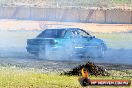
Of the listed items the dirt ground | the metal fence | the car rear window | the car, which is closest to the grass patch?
the car

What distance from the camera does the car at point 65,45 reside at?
20922mm

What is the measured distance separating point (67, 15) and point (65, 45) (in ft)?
123

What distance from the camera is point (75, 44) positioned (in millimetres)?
21422

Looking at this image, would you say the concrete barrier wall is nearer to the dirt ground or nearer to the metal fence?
the dirt ground

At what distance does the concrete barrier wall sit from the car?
1350 inches

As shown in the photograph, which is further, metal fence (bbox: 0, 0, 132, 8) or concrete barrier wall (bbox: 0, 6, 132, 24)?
metal fence (bbox: 0, 0, 132, 8)

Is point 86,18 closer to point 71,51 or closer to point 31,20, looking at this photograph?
point 31,20

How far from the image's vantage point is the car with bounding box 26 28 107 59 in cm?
2092

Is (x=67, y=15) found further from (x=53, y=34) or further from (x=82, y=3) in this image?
(x=53, y=34)

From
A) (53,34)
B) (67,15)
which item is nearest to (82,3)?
(67,15)

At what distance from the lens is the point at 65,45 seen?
835 inches

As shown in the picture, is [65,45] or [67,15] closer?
[65,45]

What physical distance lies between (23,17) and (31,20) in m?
2.17

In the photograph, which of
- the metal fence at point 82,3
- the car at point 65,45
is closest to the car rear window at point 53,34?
the car at point 65,45
